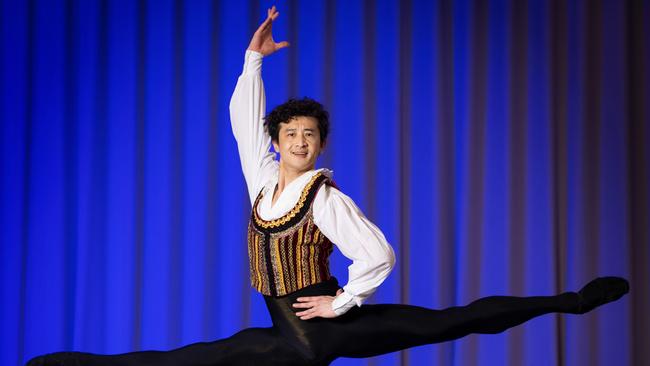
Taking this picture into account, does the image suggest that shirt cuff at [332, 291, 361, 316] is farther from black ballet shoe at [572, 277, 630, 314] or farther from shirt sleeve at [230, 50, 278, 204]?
black ballet shoe at [572, 277, 630, 314]

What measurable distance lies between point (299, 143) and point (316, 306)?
531 millimetres

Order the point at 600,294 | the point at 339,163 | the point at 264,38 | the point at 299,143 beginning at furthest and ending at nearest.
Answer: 1. the point at 339,163
2. the point at 264,38
3. the point at 600,294
4. the point at 299,143

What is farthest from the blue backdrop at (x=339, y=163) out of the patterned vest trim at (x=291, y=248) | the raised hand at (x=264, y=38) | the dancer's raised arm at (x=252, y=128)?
the patterned vest trim at (x=291, y=248)

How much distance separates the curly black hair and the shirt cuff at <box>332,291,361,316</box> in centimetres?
56

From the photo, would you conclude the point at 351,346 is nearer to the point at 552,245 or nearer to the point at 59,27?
the point at 552,245

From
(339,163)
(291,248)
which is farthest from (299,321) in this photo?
(339,163)

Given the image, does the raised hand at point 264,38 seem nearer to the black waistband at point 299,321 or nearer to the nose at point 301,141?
the nose at point 301,141

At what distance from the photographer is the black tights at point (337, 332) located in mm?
2197

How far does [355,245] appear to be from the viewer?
2.24 m

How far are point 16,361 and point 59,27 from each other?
1811 millimetres

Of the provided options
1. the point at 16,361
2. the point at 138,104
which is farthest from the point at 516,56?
the point at 16,361

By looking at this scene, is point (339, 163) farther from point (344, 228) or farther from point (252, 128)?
point (344, 228)

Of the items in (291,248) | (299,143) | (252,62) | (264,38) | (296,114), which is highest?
(264,38)

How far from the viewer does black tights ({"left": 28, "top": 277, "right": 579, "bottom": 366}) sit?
2.20 m
